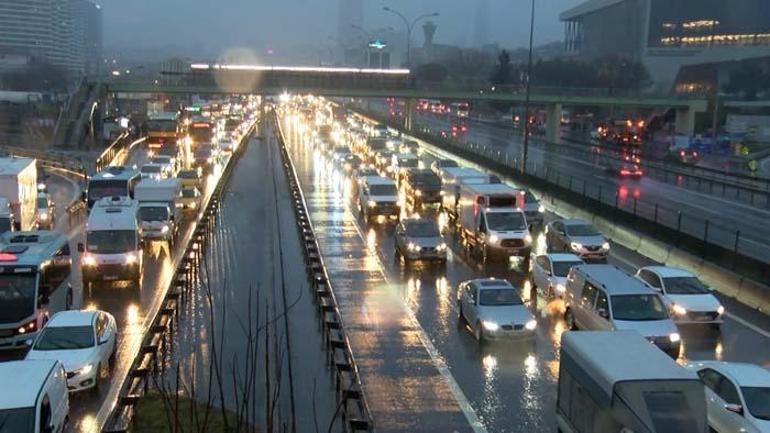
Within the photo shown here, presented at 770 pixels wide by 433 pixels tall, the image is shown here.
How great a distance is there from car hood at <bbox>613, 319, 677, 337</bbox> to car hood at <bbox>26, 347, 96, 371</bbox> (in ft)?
32.3

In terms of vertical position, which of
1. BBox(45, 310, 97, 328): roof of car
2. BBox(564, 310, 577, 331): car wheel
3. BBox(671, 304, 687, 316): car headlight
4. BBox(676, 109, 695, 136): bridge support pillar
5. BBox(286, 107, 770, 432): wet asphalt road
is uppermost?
BBox(676, 109, 695, 136): bridge support pillar

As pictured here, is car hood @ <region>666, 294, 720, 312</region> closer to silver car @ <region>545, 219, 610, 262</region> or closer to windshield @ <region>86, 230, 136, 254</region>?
silver car @ <region>545, 219, 610, 262</region>

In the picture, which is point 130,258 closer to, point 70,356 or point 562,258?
point 70,356

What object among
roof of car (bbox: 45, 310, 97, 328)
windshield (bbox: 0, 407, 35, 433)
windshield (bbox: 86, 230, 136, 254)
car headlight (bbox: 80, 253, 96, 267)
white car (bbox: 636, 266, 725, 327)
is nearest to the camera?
windshield (bbox: 0, 407, 35, 433)

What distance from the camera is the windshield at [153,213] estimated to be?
28.5 metres

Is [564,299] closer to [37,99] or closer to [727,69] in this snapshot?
[727,69]

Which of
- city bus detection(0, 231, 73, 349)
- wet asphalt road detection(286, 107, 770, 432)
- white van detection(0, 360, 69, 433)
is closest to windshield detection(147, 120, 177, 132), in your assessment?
wet asphalt road detection(286, 107, 770, 432)

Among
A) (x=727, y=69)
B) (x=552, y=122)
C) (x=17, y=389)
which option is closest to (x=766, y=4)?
(x=727, y=69)

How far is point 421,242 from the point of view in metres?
26.1

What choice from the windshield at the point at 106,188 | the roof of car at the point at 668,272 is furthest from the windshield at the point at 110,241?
the roof of car at the point at 668,272

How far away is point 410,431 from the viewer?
12.8 metres

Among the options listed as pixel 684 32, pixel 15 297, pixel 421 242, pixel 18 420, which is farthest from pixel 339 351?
pixel 684 32

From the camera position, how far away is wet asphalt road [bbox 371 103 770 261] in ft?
97.6

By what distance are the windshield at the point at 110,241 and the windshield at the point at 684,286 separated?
45.7 ft
